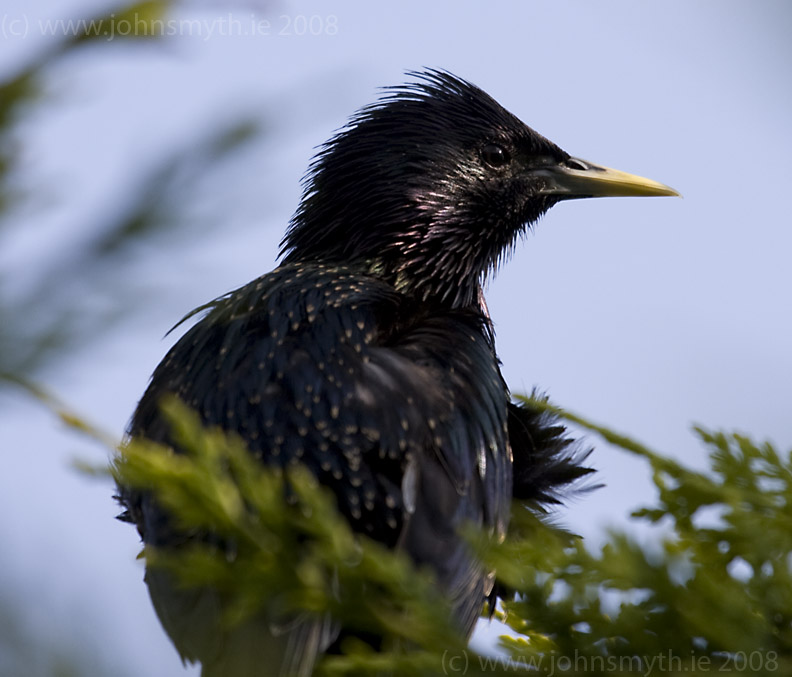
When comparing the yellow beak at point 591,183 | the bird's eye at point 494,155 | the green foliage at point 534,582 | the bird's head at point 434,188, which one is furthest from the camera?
the yellow beak at point 591,183

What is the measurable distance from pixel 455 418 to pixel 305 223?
1546 millimetres

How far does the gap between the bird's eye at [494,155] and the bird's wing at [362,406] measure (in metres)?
1.11

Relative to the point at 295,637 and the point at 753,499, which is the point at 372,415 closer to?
the point at 295,637

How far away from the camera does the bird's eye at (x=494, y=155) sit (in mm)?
4285

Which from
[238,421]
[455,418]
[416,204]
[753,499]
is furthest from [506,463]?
[753,499]

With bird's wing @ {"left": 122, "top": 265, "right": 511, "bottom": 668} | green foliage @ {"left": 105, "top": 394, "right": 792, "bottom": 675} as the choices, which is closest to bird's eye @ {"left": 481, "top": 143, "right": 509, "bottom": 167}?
bird's wing @ {"left": 122, "top": 265, "right": 511, "bottom": 668}

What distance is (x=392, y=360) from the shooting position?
3.00 meters

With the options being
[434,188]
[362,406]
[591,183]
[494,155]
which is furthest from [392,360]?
[591,183]

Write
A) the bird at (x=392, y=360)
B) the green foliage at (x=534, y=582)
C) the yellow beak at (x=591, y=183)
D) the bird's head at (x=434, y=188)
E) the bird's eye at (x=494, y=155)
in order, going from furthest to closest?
Answer: the yellow beak at (x=591, y=183) → the bird's eye at (x=494, y=155) → the bird's head at (x=434, y=188) → the bird at (x=392, y=360) → the green foliage at (x=534, y=582)

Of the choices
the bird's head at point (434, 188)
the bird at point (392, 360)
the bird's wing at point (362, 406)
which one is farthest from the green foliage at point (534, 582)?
the bird's head at point (434, 188)

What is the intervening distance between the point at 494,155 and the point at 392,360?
5.33 feet

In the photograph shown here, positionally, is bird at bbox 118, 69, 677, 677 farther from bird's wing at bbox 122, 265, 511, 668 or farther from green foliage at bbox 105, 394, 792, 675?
green foliage at bbox 105, 394, 792, 675

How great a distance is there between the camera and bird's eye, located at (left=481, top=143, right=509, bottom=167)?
4.29 meters

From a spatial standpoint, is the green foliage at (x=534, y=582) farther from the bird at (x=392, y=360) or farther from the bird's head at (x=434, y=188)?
the bird's head at (x=434, y=188)
